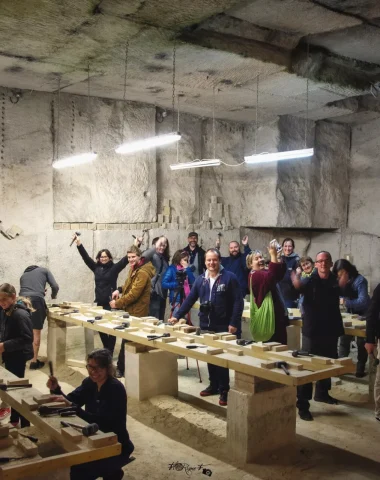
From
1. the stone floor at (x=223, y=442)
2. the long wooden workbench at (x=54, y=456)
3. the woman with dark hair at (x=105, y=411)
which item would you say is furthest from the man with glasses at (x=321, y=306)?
the long wooden workbench at (x=54, y=456)

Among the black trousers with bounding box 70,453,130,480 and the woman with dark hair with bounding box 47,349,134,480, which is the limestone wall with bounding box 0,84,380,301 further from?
the black trousers with bounding box 70,453,130,480

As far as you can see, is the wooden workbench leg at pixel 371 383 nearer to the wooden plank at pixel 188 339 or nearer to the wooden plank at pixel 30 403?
the wooden plank at pixel 188 339

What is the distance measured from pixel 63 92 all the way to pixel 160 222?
315cm

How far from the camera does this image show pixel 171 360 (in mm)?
6840

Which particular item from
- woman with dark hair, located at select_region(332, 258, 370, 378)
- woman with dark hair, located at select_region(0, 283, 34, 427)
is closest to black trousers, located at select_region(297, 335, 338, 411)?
woman with dark hair, located at select_region(332, 258, 370, 378)

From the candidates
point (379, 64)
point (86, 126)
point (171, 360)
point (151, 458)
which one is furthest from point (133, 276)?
point (379, 64)

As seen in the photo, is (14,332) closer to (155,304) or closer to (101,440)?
(101,440)

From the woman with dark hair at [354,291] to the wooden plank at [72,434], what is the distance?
5.05 m

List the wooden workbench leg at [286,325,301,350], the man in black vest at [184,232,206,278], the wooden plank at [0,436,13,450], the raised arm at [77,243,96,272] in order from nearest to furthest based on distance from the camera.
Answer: the wooden plank at [0,436,13,450], the wooden workbench leg at [286,325,301,350], the raised arm at [77,243,96,272], the man in black vest at [184,232,206,278]

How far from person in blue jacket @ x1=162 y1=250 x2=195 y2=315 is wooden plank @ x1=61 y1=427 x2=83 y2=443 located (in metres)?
4.98

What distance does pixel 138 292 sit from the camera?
25.1ft

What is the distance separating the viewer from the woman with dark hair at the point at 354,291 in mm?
7703

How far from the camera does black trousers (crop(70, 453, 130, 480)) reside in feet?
12.4

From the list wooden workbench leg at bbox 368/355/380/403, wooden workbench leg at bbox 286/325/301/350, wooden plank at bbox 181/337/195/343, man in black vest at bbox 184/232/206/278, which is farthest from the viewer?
man in black vest at bbox 184/232/206/278
